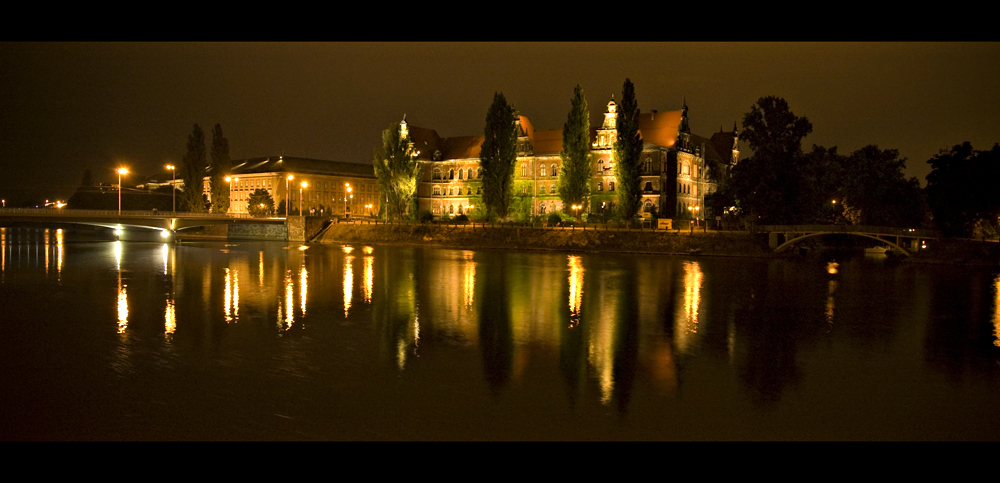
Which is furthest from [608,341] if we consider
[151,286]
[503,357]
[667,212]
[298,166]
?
[298,166]

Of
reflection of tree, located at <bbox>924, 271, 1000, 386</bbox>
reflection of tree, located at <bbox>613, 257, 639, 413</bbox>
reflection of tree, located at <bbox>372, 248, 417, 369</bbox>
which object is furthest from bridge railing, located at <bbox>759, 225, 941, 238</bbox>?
reflection of tree, located at <bbox>372, 248, 417, 369</bbox>

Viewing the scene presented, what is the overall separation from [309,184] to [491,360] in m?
113

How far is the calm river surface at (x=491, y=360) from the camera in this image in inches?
541

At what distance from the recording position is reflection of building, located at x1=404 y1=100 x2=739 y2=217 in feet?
283

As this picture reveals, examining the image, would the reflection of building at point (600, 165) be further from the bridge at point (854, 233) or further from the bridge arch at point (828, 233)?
the bridge arch at point (828, 233)

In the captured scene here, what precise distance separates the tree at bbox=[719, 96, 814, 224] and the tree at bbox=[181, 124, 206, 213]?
246 feet

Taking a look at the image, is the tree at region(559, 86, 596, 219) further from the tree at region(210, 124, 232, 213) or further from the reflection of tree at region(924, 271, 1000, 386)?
the tree at region(210, 124, 232, 213)

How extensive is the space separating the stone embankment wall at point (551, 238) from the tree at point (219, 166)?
22193 mm

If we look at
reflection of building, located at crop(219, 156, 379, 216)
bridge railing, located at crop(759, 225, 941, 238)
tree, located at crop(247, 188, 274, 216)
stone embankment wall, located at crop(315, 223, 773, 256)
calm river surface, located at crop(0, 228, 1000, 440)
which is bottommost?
calm river surface, located at crop(0, 228, 1000, 440)

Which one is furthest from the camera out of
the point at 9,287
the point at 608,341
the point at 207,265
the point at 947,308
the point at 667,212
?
the point at 667,212

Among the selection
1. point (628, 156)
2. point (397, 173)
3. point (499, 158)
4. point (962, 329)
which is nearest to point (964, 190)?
point (628, 156)

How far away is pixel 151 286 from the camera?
35.3 meters
